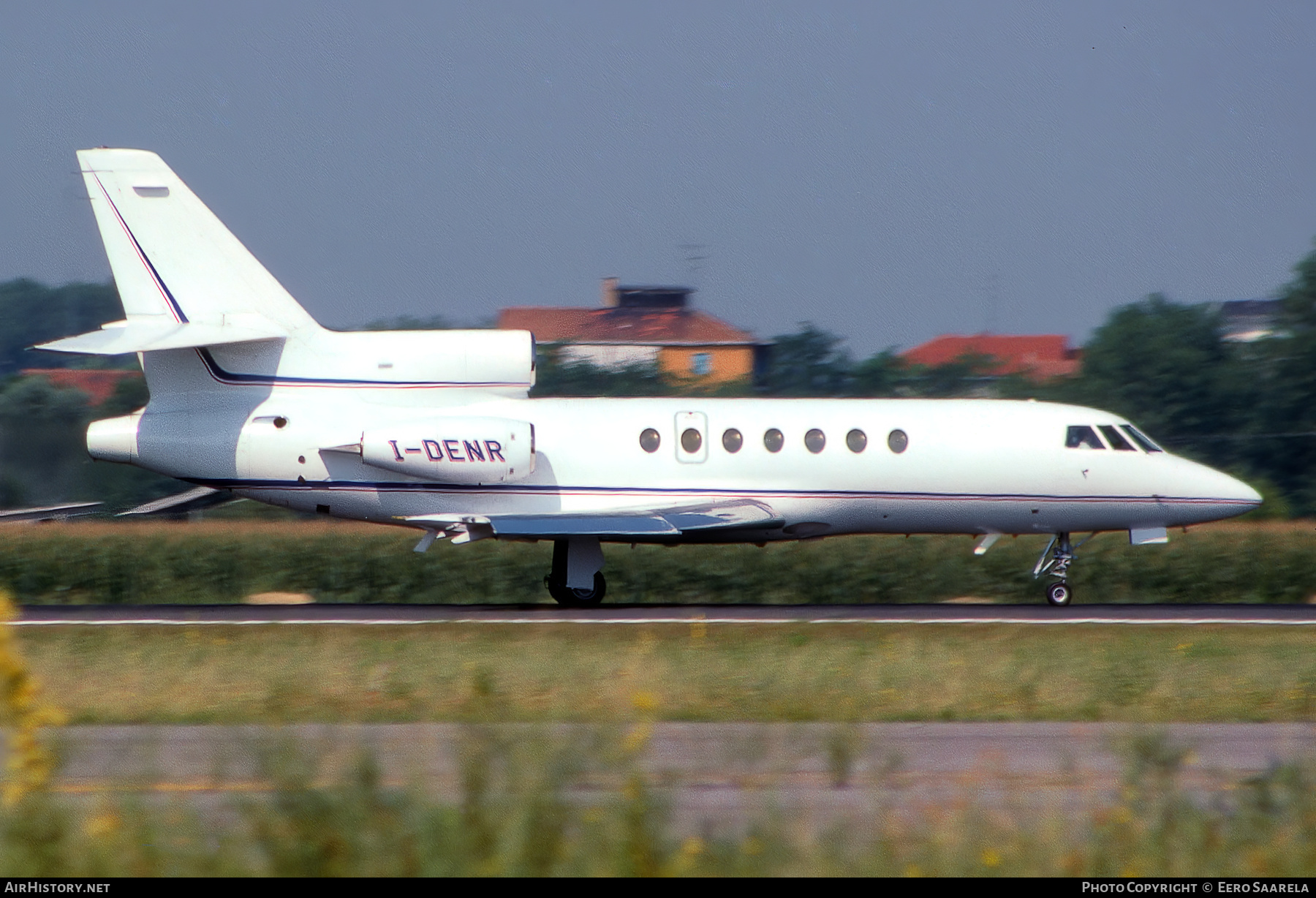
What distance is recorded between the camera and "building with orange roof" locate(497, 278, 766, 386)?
2416 inches

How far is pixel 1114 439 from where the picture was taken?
22.2m

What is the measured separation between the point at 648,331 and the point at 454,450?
54.9 metres

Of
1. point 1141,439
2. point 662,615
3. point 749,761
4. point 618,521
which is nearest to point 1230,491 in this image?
point 1141,439

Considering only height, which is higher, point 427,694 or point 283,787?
point 283,787

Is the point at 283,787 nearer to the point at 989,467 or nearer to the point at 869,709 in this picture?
the point at 869,709

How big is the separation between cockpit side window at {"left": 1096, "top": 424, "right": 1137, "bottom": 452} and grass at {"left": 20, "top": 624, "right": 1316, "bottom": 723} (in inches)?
182

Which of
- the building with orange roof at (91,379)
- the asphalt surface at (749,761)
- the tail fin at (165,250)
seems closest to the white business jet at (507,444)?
the tail fin at (165,250)

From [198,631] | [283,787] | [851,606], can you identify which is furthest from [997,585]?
[283,787]

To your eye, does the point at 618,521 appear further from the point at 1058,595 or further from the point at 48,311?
the point at 48,311

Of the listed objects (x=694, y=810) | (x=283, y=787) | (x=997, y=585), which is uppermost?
(x=283, y=787)

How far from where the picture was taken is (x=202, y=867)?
5863 mm

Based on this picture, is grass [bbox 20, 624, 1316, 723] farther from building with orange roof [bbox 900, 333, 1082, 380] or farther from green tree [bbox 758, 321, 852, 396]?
building with orange roof [bbox 900, 333, 1082, 380]

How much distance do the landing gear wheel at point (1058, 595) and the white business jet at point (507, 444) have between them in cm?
5

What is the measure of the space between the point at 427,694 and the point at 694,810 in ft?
16.9
